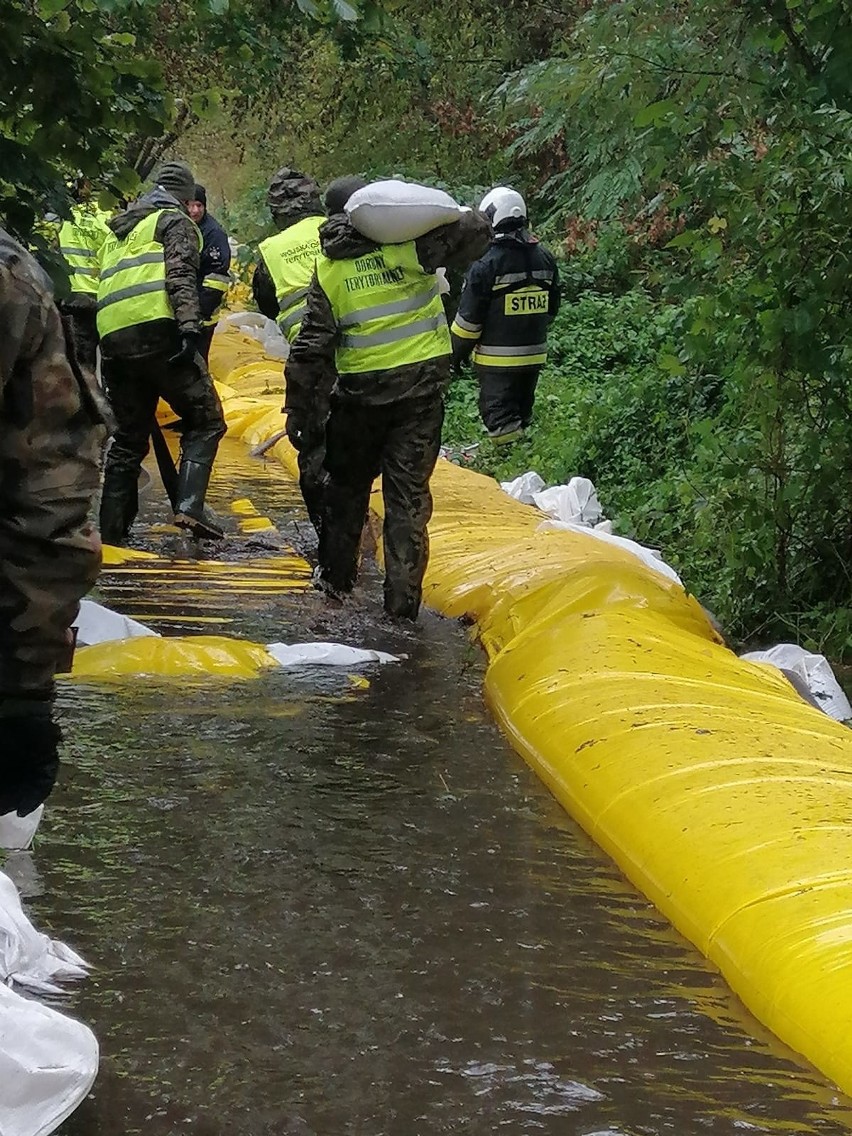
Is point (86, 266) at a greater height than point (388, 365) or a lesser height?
lesser

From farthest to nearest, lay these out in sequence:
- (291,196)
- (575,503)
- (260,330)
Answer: (260,330) < (575,503) < (291,196)

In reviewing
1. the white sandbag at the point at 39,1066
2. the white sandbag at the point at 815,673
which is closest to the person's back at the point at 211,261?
the white sandbag at the point at 815,673

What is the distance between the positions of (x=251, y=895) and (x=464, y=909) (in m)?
0.47

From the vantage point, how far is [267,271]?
8.00 meters

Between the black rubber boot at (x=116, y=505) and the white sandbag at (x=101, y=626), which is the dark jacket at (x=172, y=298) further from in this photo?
the white sandbag at (x=101, y=626)

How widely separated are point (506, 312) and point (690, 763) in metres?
6.64

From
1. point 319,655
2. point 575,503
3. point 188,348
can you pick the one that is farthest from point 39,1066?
point 575,503

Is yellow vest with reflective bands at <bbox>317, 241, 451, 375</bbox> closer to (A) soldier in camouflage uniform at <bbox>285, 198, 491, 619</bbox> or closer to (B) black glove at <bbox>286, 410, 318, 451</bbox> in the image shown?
(A) soldier in camouflage uniform at <bbox>285, 198, 491, 619</bbox>

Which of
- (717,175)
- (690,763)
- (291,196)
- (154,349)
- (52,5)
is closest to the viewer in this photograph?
(690,763)

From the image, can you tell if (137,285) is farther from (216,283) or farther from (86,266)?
(216,283)

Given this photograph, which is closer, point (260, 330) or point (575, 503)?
point (575, 503)

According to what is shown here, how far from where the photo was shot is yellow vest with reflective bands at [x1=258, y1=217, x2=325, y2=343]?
25.4ft

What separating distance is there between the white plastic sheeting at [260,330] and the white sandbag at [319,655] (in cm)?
1262

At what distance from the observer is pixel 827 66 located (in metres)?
5.87
